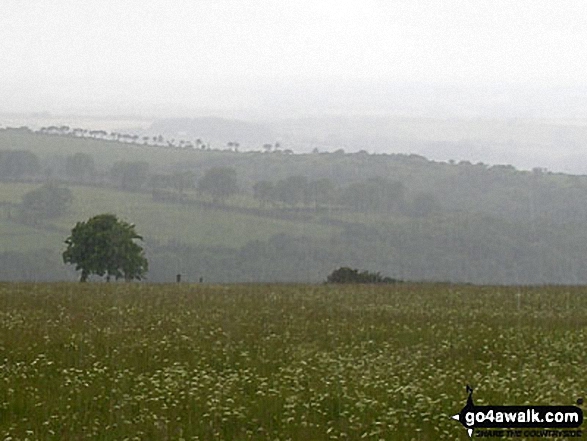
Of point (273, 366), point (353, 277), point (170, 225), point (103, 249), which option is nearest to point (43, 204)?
point (170, 225)

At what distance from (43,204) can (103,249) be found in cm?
12052

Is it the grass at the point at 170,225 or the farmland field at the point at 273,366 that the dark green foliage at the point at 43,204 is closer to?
the grass at the point at 170,225

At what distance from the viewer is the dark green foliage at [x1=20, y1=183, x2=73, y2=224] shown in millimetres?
174250

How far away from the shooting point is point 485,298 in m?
36.0

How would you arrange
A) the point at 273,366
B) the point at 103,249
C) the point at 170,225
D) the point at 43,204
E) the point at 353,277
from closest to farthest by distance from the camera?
the point at 273,366 < the point at 353,277 < the point at 103,249 < the point at 43,204 < the point at 170,225

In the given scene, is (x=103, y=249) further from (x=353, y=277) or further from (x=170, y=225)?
(x=170, y=225)

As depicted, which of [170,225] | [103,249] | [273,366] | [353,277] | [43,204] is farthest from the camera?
[170,225]

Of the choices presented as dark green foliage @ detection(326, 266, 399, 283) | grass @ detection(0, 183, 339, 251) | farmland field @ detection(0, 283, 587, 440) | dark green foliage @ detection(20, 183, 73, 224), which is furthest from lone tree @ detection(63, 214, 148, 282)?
dark green foliage @ detection(20, 183, 73, 224)

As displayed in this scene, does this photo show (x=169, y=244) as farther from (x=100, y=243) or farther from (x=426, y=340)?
(x=426, y=340)

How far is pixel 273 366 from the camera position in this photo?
18328 millimetres

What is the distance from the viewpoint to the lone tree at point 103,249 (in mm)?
62781

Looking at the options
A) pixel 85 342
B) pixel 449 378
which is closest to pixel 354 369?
pixel 449 378

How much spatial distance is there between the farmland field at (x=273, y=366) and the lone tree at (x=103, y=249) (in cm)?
3007

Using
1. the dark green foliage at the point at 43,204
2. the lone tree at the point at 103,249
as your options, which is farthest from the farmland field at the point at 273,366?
the dark green foliage at the point at 43,204
